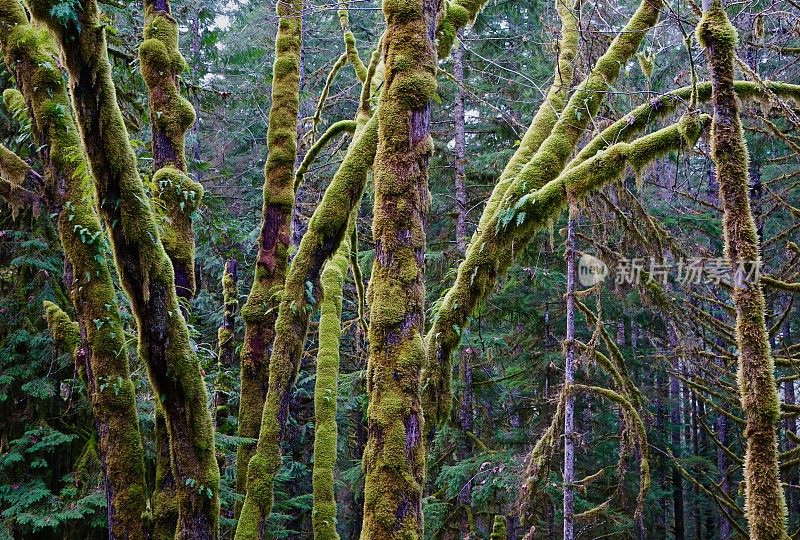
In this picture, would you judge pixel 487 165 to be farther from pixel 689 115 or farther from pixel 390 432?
pixel 390 432

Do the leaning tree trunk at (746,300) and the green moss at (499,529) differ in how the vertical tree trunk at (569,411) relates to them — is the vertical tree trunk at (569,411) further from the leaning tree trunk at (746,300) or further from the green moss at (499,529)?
the leaning tree trunk at (746,300)

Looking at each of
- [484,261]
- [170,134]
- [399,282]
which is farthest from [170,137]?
[399,282]

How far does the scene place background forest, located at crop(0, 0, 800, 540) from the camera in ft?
21.9

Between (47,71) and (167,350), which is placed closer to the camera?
(167,350)

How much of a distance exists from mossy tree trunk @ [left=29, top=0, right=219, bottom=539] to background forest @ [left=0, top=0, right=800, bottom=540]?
14.1 inches

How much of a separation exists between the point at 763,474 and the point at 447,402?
2.57m

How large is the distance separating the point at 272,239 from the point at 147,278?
6.98ft

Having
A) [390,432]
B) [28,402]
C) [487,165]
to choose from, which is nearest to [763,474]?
[390,432]

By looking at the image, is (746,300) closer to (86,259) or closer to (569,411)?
(569,411)

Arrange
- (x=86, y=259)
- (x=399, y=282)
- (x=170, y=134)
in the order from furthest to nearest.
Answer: (x=170, y=134) < (x=86, y=259) < (x=399, y=282)

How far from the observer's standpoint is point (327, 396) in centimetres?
671

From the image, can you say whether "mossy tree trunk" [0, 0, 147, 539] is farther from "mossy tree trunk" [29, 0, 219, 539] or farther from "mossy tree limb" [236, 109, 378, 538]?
"mossy tree limb" [236, 109, 378, 538]

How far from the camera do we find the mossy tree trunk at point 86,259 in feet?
17.4

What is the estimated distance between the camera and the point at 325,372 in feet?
22.0
